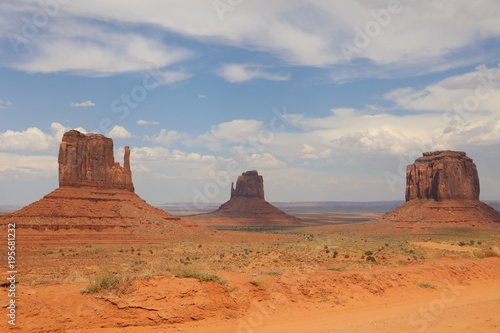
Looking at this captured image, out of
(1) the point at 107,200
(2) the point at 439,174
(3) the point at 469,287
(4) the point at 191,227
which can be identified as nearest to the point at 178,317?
(3) the point at 469,287

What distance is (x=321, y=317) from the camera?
473 inches

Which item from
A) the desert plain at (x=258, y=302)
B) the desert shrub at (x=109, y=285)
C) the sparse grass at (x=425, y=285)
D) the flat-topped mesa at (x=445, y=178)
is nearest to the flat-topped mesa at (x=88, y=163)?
the desert plain at (x=258, y=302)

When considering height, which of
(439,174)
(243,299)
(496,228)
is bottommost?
(496,228)

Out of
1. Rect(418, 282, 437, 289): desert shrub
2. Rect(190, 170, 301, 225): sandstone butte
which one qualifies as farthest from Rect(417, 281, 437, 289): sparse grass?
Rect(190, 170, 301, 225): sandstone butte

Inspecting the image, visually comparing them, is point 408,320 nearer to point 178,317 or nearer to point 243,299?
point 243,299

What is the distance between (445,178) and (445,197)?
4.36 meters

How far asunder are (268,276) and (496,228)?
74044 millimetres

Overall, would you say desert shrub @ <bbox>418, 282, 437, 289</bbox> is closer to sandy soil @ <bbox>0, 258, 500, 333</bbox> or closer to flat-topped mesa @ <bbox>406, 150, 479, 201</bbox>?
sandy soil @ <bbox>0, 258, 500, 333</bbox>

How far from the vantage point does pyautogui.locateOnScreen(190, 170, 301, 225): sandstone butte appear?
438ft

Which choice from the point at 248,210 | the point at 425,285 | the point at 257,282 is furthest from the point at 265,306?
the point at 248,210

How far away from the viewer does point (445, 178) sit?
84312mm

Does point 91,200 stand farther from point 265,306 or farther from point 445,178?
point 445,178

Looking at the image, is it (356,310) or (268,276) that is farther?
(268,276)

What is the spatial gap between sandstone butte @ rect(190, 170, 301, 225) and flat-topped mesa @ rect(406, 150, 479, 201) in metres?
55.0
